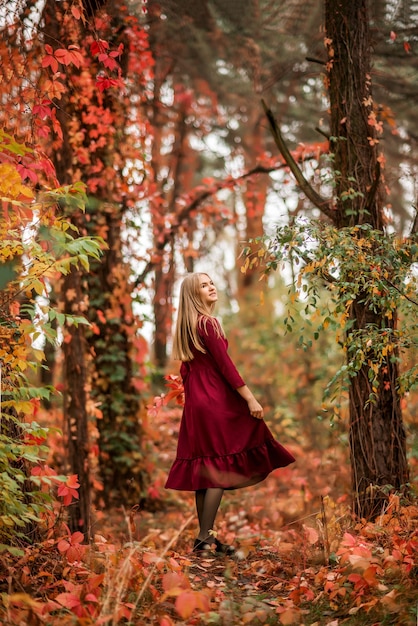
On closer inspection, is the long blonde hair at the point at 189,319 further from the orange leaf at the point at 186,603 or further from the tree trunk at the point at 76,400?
the orange leaf at the point at 186,603

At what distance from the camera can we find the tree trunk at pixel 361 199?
4.82m

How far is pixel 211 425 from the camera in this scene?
4699mm

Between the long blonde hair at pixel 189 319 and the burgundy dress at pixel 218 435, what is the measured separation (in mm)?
49

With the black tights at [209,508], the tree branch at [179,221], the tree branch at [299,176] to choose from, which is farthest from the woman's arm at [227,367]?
the tree branch at [179,221]

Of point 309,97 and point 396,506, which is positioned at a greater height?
point 309,97

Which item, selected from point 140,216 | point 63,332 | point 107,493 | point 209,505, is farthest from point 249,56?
point 209,505

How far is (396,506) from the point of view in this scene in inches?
178

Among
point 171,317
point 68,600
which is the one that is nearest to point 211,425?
point 68,600

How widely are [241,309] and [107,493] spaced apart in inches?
418

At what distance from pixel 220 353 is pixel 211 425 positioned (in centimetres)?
52

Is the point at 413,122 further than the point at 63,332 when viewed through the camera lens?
Yes

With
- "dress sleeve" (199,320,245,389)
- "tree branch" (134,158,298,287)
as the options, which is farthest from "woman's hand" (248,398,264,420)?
"tree branch" (134,158,298,287)

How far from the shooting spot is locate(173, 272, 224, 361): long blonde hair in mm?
4805

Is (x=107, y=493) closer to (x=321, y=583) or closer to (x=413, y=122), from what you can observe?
(x=321, y=583)
